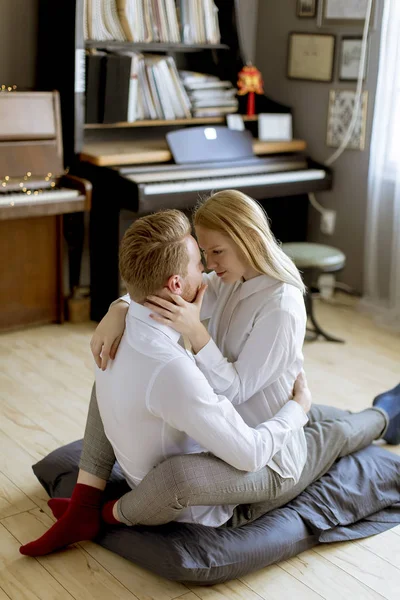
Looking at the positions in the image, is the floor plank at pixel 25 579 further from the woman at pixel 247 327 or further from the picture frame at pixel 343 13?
the picture frame at pixel 343 13

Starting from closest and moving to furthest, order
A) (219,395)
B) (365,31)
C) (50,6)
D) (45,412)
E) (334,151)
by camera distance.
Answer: (219,395) → (45,412) → (50,6) → (365,31) → (334,151)

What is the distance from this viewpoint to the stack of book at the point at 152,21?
3727mm

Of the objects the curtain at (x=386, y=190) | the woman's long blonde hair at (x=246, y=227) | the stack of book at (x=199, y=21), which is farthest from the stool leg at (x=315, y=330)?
the woman's long blonde hair at (x=246, y=227)

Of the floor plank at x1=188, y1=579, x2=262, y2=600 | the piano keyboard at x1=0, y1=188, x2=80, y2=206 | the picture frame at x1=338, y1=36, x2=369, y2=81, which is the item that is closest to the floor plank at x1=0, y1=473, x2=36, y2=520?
the floor plank at x1=188, y1=579, x2=262, y2=600

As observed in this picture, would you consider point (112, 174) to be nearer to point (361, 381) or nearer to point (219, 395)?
point (361, 381)

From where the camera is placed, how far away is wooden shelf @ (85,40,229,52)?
3744 mm

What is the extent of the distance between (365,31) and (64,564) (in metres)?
3.00

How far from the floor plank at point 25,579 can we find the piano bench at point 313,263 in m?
1.87

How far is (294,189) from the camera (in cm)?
418

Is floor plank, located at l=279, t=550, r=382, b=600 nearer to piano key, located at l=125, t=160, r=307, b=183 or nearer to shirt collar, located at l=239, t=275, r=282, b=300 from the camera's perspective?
shirt collar, located at l=239, t=275, r=282, b=300

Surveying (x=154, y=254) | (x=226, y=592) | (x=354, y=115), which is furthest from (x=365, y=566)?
(x=354, y=115)

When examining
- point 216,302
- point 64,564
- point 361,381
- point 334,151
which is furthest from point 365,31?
point 64,564

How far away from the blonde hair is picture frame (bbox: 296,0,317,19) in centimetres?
280

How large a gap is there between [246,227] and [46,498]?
1018 millimetres
